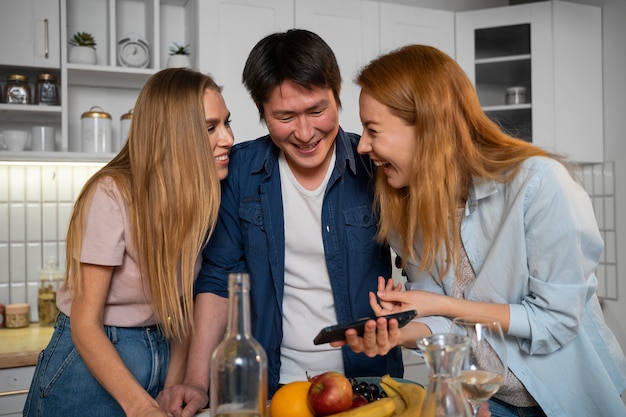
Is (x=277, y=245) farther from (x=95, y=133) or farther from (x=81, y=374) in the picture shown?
(x=95, y=133)

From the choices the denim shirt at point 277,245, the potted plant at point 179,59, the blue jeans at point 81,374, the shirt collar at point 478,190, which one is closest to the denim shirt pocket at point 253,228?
the denim shirt at point 277,245

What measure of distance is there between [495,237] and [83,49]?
76.5 inches

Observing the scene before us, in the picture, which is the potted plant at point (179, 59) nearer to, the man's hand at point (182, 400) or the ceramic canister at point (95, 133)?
the ceramic canister at point (95, 133)

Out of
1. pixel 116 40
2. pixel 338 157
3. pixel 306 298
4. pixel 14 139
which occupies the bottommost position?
pixel 306 298

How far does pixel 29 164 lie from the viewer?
273 centimetres

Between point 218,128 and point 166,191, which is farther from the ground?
point 218,128

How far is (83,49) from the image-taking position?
256 cm

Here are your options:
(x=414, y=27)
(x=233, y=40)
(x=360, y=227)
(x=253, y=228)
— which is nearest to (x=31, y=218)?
(x=233, y=40)

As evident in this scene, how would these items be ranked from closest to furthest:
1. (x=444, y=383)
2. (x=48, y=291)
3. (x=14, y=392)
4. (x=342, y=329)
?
1. (x=444, y=383)
2. (x=342, y=329)
3. (x=14, y=392)
4. (x=48, y=291)

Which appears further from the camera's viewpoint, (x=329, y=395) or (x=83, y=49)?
(x=83, y=49)

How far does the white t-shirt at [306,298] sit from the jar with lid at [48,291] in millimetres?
1463

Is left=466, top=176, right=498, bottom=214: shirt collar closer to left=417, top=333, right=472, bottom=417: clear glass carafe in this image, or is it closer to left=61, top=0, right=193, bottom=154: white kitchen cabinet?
left=417, top=333, right=472, bottom=417: clear glass carafe

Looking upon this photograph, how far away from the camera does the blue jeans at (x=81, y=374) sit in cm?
135

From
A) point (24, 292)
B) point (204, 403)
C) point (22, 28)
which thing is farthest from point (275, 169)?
point (24, 292)
